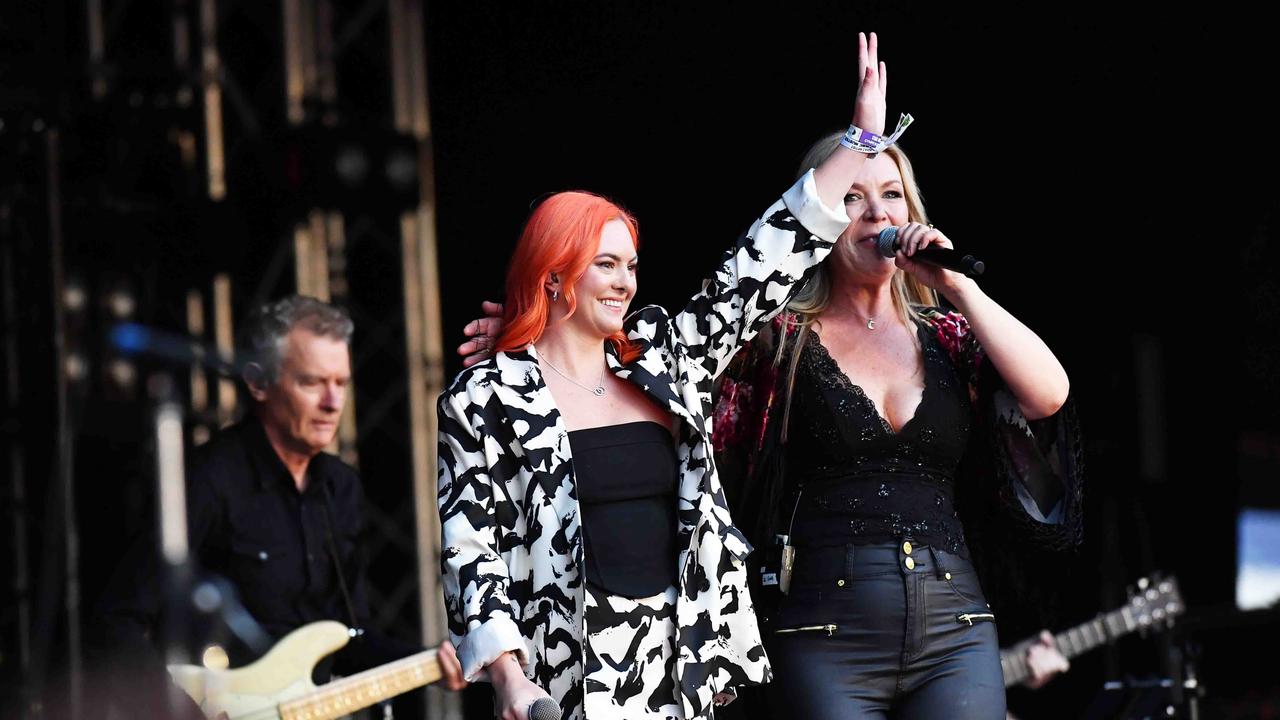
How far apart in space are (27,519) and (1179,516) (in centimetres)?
444

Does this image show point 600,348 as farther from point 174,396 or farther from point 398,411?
point 398,411

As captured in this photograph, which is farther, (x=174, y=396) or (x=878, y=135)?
(x=878, y=135)

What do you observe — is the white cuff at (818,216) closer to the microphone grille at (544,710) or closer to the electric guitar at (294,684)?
the microphone grille at (544,710)

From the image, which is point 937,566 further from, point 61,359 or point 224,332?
point 224,332

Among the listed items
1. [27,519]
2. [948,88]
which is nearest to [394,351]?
[27,519]

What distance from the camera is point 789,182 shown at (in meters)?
5.64

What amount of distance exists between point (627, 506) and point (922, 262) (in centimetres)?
66

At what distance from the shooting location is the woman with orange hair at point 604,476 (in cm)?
233

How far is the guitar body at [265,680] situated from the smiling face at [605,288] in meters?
1.60

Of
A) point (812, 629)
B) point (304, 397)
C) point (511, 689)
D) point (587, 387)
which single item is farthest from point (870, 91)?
point (304, 397)

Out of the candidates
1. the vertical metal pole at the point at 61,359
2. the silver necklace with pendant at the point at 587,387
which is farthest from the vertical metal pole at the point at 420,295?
the silver necklace with pendant at the point at 587,387

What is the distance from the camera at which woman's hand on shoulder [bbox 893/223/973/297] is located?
8.20 ft

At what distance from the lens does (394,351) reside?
5.83 metres

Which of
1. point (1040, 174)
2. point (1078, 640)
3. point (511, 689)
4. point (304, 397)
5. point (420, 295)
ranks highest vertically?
point (1040, 174)
